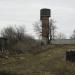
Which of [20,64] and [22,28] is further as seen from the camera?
[22,28]

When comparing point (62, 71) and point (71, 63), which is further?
point (71, 63)

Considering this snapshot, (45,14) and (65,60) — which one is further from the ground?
(45,14)

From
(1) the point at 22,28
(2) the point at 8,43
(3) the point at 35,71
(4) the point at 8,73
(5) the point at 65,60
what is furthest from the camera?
(1) the point at 22,28

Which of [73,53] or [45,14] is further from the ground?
[45,14]

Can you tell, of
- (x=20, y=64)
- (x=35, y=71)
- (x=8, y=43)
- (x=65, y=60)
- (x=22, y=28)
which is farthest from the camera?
(x=22, y=28)

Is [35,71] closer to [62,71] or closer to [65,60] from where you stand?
[62,71]

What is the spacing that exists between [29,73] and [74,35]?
87503 mm

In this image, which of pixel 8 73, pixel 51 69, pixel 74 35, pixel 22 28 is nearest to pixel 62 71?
pixel 51 69

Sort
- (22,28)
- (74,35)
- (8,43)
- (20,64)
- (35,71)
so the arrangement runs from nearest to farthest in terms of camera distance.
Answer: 1. (35,71)
2. (20,64)
3. (8,43)
4. (22,28)
5. (74,35)

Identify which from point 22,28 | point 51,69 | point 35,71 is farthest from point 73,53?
point 22,28

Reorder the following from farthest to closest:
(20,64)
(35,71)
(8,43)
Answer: (8,43) → (20,64) → (35,71)

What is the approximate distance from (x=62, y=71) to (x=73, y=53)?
7146 mm

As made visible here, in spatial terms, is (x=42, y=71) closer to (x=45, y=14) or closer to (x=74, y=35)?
(x=45, y=14)

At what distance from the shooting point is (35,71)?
26.5m
